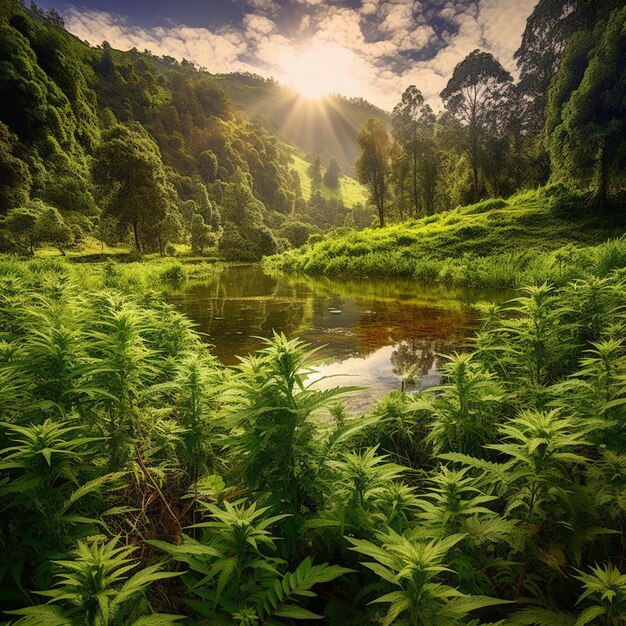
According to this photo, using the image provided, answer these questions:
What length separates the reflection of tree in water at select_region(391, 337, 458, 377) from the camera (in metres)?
6.76

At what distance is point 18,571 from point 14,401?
123cm

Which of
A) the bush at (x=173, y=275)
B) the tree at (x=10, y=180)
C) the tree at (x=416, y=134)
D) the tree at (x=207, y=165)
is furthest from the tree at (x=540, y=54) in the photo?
the tree at (x=207, y=165)

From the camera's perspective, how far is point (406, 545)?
1.49m

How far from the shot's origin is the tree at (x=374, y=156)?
146 ft

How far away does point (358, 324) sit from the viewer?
35.2 ft

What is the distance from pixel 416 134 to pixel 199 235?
34.8m

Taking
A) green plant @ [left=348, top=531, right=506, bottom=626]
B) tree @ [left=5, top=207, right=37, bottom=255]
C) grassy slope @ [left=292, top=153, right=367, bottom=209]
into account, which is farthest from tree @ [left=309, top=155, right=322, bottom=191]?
green plant @ [left=348, top=531, right=506, bottom=626]

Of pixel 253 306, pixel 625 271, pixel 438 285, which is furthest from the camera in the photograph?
pixel 438 285

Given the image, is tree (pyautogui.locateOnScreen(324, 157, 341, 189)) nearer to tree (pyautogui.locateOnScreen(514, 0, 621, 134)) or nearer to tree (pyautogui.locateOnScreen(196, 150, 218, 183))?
tree (pyautogui.locateOnScreen(196, 150, 218, 183))

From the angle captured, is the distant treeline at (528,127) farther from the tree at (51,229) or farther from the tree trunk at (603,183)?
the tree at (51,229)

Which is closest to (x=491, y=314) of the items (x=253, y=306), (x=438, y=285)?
(x=253, y=306)

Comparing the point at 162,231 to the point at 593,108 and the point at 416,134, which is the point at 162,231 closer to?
the point at 416,134

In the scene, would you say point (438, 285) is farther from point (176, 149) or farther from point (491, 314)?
point (176, 149)

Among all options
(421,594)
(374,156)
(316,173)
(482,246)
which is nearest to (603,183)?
(482,246)
